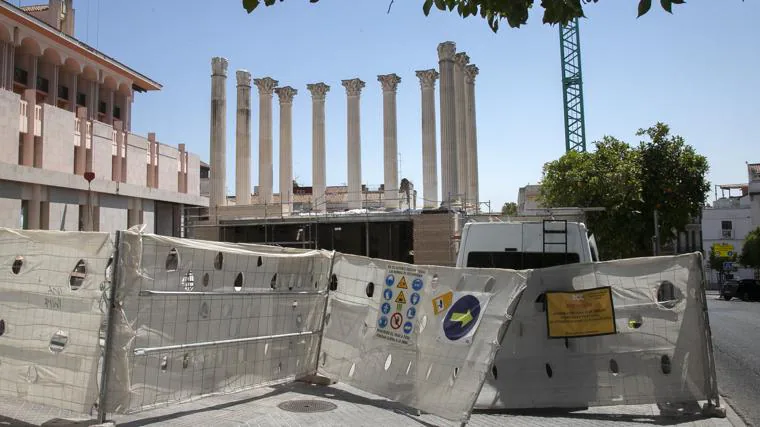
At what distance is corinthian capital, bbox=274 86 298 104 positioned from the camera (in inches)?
1617

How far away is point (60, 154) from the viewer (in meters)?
27.4

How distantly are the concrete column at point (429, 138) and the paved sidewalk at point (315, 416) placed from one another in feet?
92.9

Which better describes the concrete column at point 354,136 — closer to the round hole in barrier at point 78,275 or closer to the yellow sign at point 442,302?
the yellow sign at point 442,302

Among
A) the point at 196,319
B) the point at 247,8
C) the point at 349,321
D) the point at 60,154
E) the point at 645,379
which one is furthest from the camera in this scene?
the point at 60,154

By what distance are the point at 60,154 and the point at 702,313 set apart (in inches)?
1080

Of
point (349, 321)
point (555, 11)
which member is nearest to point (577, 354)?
point (349, 321)

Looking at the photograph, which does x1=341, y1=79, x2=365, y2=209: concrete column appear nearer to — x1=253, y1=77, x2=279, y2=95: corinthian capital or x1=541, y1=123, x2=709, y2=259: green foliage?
x1=253, y1=77, x2=279, y2=95: corinthian capital

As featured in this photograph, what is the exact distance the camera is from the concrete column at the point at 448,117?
34.5m

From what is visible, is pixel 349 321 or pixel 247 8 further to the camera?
pixel 349 321

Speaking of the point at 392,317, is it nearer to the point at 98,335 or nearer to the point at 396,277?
the point at 396,277

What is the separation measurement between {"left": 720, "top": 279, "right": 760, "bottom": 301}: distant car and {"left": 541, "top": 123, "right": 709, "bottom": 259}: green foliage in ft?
35.4

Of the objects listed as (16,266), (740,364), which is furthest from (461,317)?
(740,364)

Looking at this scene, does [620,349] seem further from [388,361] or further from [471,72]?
[471,72]

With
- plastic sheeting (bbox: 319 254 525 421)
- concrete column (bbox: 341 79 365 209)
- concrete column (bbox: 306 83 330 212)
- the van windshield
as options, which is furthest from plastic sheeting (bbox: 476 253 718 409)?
concrete column (bbox: 306 83 330 212)
